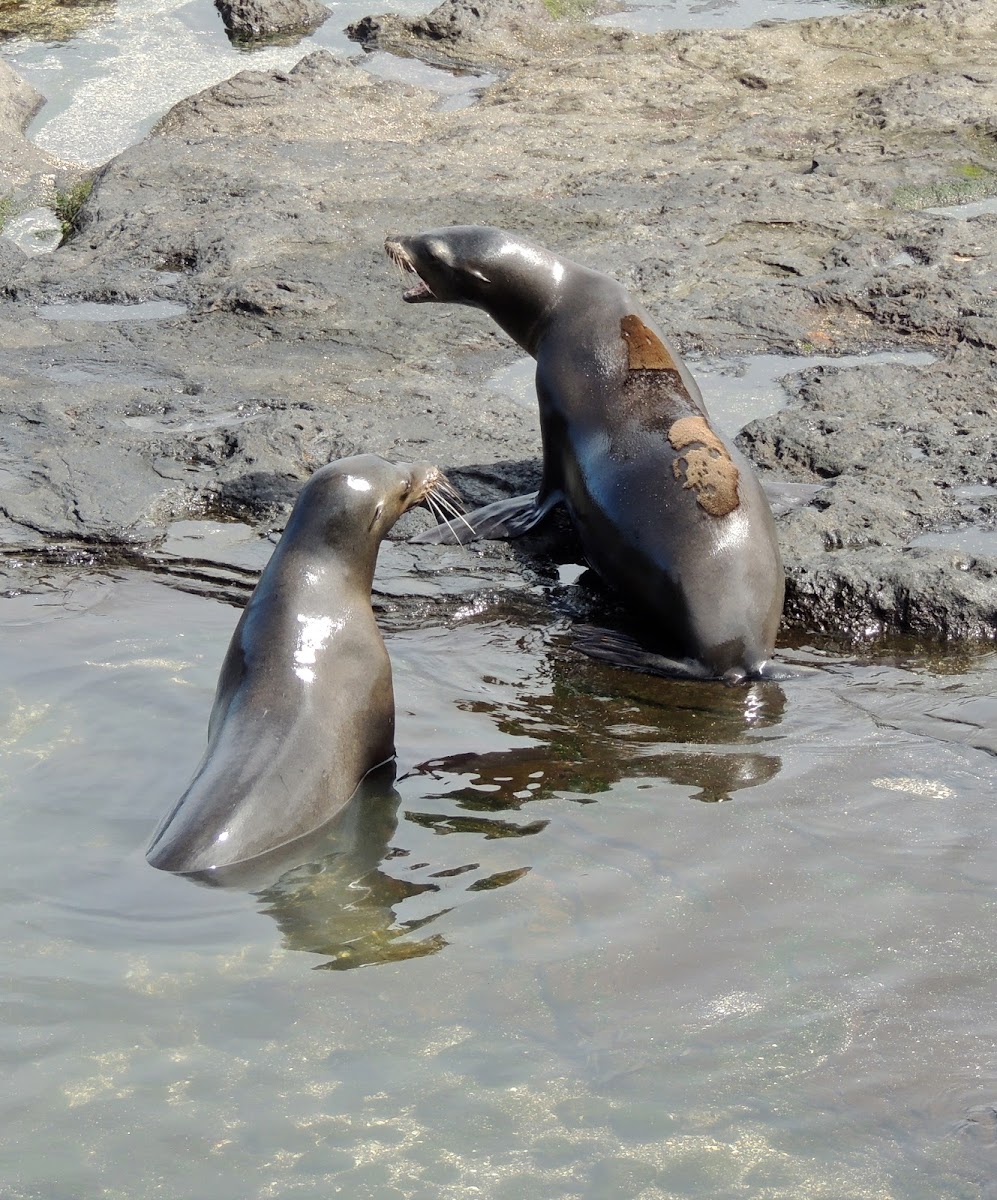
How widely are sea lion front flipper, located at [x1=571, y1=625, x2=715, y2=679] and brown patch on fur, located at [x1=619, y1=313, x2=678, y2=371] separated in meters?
1.32

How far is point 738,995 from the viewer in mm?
3344

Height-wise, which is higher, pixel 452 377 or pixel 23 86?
pixel 23 86

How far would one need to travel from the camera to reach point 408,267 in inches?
279

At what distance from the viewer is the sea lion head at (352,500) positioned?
A: 5047 millimetres

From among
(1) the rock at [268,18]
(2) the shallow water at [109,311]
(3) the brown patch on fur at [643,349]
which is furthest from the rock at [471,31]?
(3) the brown patch on fur at [643,349]

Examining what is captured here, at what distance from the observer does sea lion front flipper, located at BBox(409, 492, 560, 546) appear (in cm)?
627

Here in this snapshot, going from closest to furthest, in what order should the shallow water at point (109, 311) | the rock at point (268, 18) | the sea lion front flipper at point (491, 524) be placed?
the sea lion front flipper at point (491, 524) → the shallow water at point (109, 311) → the rock at point (268, 18)

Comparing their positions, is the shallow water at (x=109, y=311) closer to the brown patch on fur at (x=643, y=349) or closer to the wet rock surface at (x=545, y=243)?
the wet rock surface at (x=545, y=243)

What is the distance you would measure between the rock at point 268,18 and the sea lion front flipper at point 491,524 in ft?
30.2

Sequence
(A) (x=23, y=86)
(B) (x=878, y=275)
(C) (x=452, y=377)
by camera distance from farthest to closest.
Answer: (A) (x=23, y=86) < (B) (x=878, y=275) < (C) (x=452, y=377)

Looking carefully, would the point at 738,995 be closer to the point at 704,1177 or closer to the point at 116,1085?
the point at 704,1177

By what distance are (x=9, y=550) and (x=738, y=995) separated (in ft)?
12.8

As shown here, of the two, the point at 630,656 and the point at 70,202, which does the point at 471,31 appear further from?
the point at 630,656

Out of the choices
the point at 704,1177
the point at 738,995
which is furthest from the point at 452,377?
the point at 704,1177
